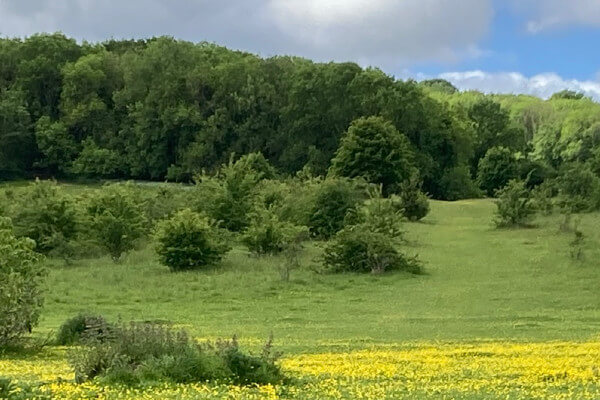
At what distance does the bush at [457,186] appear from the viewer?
9812cm

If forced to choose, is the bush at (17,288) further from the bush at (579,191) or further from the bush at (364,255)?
the bush at (579,191)

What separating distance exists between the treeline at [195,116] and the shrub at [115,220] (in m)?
46.4

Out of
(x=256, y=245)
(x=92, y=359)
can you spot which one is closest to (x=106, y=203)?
(x=256, y=245)

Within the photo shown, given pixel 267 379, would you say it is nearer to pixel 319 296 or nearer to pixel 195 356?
pixel 195 356

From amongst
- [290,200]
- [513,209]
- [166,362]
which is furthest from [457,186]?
[166,362]

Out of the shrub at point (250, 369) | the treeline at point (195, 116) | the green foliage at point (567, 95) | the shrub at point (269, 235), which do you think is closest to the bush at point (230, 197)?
the shrub at point (269, 235)

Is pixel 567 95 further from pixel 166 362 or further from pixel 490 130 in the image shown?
pixel 166 362

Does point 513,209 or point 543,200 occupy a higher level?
point 543,200

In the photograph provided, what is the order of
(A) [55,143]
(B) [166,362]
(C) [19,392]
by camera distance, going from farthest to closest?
(A) [55,143], (B) [166,362], (C) [19,392]

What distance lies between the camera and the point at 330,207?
179ft

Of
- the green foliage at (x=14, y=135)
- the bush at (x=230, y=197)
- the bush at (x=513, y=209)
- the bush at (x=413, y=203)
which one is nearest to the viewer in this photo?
the bush at (x=230, y=197)

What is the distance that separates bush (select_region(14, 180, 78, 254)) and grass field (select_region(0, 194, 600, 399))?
2138 mm

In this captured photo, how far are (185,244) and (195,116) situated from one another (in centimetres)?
5779

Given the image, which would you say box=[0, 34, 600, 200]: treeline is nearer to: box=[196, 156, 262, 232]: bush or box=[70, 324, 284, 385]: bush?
box=[196, 156, 262, 232]: bush
